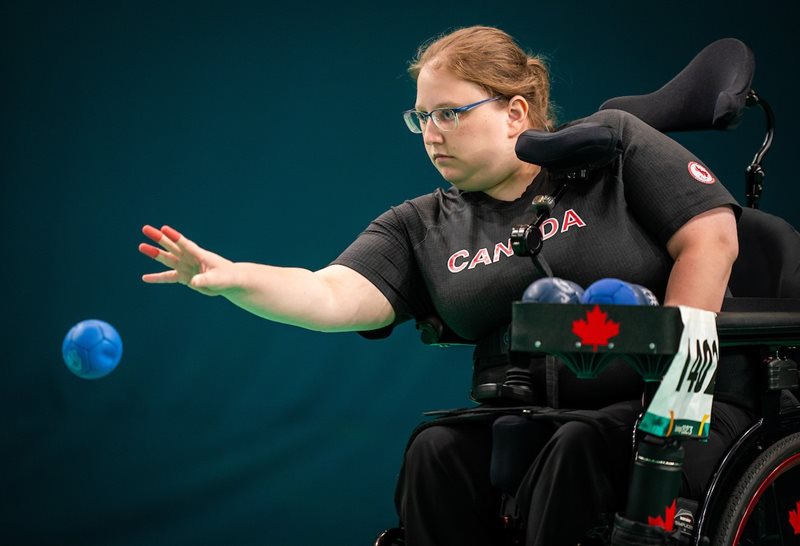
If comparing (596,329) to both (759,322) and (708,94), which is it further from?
(708,94)

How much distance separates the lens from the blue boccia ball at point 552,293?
4.20 feet

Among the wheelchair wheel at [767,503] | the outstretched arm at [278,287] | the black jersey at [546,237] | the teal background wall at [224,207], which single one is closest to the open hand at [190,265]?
the outstretched arm at [278,287]

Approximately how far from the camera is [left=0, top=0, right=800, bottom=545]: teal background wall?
10.3 feet

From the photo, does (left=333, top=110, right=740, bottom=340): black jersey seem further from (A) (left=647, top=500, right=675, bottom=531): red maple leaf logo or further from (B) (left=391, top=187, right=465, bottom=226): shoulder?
(A) (left=647, top=500, right=675, bottom=531): red maple leaf logo

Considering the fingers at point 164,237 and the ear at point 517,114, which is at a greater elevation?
the ear at point 517,114

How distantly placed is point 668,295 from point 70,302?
2.18 metres

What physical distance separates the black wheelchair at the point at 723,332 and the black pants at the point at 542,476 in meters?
0.04

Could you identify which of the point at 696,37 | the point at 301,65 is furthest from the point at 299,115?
the point at 696,37

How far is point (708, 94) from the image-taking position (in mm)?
1914

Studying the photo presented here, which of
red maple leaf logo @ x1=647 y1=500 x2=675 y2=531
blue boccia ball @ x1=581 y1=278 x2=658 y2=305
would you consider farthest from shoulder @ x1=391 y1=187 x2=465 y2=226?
red maple leaf logo @ x1=647 y1=500 x2=675 y2=531

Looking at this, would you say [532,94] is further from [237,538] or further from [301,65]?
[237,538]

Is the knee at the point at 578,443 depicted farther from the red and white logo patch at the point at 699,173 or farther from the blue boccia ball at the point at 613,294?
the red and white logo patch at the point at 699,173

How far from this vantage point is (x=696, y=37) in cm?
355

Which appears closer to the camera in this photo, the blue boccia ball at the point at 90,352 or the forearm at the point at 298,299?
the forearm at the point at 298,299
